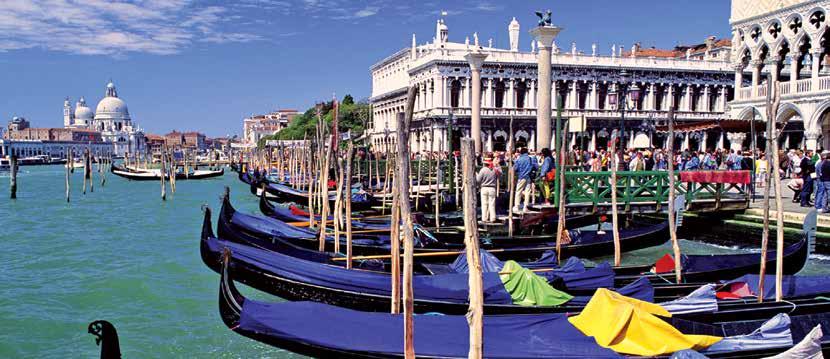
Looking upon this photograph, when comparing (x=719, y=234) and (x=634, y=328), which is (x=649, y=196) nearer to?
(x=719, y=234)

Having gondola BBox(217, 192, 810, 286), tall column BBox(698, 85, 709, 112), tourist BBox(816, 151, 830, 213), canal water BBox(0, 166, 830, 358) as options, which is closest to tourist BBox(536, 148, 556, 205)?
→ canal water BBox(0, 166, 830, 358)

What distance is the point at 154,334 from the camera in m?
5.53

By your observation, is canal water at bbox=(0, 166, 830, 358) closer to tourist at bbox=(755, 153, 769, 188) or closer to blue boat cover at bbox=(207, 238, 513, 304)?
blue boat cover at bbox=(207, 238, 513, 304)

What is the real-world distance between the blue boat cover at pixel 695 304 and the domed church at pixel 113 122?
10344 cm

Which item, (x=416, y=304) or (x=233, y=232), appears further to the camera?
(x=233, y=232)

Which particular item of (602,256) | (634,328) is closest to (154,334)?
(634,328)

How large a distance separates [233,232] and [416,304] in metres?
2.75

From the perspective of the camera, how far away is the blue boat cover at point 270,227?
304 inches

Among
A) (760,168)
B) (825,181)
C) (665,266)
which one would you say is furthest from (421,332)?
(760,168)

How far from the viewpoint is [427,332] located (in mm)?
3594

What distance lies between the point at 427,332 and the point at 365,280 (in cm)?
127

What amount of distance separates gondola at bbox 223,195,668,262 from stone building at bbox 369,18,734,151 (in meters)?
22.9

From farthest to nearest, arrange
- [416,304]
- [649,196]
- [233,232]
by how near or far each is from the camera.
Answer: [649,196], [233,232], [416,304]

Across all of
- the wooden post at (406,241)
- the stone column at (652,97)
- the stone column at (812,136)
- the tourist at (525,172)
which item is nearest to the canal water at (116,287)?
the tourist at (525,172)
